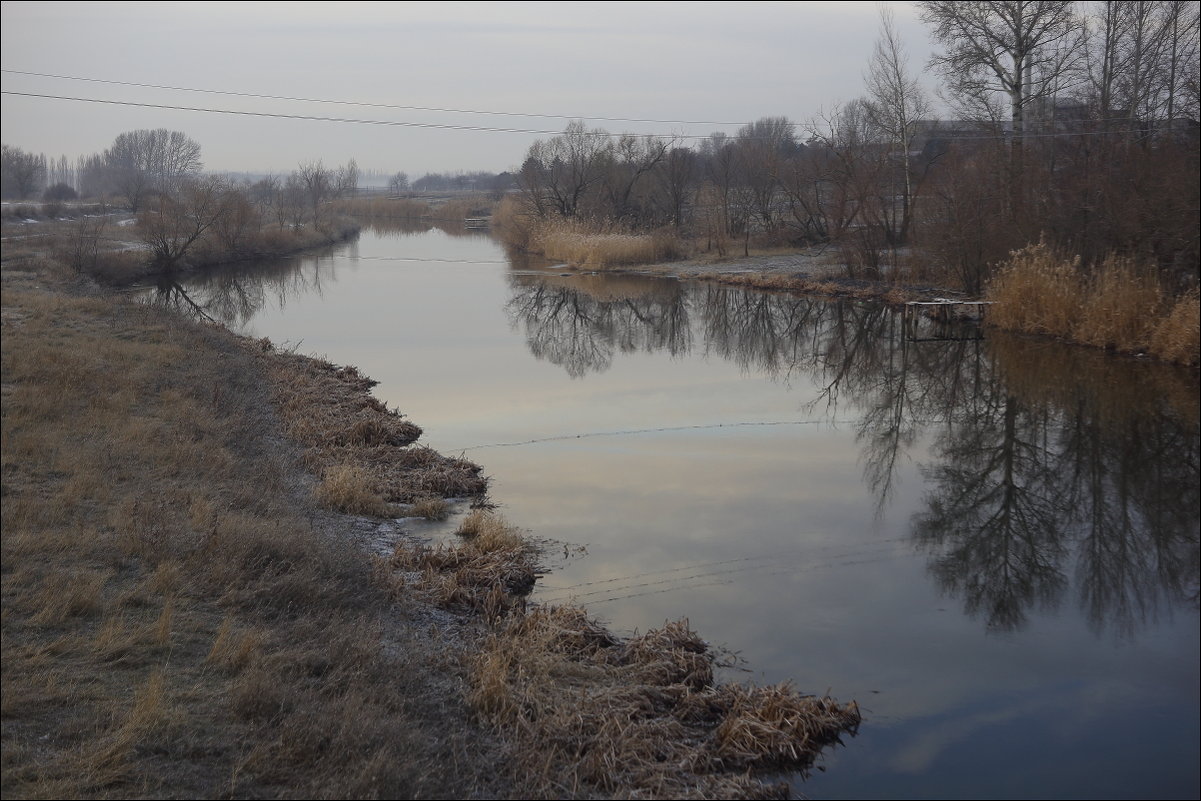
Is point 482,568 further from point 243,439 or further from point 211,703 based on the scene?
point 243,439

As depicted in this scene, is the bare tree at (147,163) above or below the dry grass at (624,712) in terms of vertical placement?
above

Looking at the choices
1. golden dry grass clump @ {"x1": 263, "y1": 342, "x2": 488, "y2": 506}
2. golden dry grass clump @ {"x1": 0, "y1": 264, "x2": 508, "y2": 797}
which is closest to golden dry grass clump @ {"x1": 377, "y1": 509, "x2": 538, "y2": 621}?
golden dry grass clump @ {"x1": 0, "y1": 264, "x2": 508, "y2": 797}

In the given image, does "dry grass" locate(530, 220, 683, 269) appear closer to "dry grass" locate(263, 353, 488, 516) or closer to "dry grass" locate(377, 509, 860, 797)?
"dry grass" locate(263, 353, 488, 516)

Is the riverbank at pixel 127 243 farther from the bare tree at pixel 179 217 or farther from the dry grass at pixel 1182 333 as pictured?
the dry grass at pixel 1182 333

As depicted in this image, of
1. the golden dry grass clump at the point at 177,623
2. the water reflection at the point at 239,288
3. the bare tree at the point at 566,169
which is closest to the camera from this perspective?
the golden dry grass clump at the point at 177,623

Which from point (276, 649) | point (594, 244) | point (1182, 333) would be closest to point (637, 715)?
point (276, 649)

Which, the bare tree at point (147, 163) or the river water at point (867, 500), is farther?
the bare tree at point (147, 163)

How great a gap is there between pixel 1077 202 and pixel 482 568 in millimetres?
16055

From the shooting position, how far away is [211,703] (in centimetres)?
503

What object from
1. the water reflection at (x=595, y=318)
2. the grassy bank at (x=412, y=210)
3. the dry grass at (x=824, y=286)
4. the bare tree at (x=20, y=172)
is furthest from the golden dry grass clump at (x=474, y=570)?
the grassy bank at (x=412, y=210)

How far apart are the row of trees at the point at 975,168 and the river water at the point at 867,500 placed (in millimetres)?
2882

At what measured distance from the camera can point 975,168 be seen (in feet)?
78.6

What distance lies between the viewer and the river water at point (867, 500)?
6598 millimetres

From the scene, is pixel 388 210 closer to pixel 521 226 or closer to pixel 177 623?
pixel 521 226
